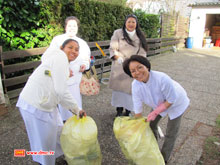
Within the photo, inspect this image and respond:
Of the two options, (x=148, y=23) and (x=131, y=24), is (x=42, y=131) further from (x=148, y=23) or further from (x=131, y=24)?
(x=148, y=23)

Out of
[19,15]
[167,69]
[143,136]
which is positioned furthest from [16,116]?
[167,69]

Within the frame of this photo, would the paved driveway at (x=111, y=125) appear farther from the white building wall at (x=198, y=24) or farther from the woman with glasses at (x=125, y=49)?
the white building wall at (x=198, y=24)

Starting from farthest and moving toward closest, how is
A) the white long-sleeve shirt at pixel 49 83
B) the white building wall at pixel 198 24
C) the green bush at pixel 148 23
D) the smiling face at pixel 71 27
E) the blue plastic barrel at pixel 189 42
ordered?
the white building wall at pixel 198 24, the blue plastic barrel at pixel 189 42, the green bush at pixel 148 23, the smiling face at pixel 71 27, the white long-sleeve shirt at pixel 49 83

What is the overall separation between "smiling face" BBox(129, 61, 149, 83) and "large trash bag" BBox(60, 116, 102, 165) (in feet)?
2.38

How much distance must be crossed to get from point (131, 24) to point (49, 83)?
1922 millimetres

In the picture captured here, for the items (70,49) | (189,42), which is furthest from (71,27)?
(189,42)

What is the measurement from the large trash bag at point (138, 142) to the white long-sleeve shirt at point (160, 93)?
0.86 feet

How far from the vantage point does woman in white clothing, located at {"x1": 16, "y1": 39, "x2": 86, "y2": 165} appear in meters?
1.84

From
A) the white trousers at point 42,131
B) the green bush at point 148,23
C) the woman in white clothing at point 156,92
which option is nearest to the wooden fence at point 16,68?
the white trousers at point 42,131

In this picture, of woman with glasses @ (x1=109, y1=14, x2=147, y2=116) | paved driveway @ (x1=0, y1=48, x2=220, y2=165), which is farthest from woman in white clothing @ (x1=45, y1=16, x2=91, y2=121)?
paved driveway @ (x1=0, y1=48, x2=220, y2=165)

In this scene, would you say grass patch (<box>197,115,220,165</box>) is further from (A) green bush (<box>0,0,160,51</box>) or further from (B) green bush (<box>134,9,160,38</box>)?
(B) green bush (<box>134,9,160,38</box>)

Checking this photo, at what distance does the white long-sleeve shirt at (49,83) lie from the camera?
6.01ft

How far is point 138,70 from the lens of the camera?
2.00 meters

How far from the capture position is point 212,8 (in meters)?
14.2
